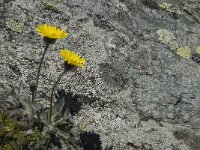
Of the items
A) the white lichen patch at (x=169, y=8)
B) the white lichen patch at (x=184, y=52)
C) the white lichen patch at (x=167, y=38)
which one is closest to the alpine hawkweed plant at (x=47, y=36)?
the white lichen patch at (x=167, y=38)

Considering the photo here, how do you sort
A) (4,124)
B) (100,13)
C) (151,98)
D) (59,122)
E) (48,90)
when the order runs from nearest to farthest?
1. (4,124)
2. (59,122)
3. (48,90)
4. (151,98)
5. (100,13)

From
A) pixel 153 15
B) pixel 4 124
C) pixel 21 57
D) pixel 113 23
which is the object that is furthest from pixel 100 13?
pixel 4 124

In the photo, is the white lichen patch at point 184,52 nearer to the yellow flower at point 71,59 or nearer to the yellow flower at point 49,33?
the yellow flower at point 71,59

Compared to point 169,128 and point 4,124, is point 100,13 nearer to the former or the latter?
point 169,128

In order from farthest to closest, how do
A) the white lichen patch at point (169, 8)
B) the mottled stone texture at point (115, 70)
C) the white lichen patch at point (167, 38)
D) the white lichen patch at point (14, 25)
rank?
the white lichen patch at point (169, 8) < the white lichen patch at point (167, 38) < the white lichen patch at point (14, 25) < the mottled stone texture at point (115, 70)

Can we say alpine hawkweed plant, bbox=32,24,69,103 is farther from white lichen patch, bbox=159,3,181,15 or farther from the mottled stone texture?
white lichen patch, bbox=159,3,181,15

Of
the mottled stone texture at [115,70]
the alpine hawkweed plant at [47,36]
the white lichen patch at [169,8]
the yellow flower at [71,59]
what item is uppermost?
the alpine hawkweed plant at [47,36]

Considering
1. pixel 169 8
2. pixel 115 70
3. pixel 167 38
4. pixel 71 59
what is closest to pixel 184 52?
pixel 167 38
